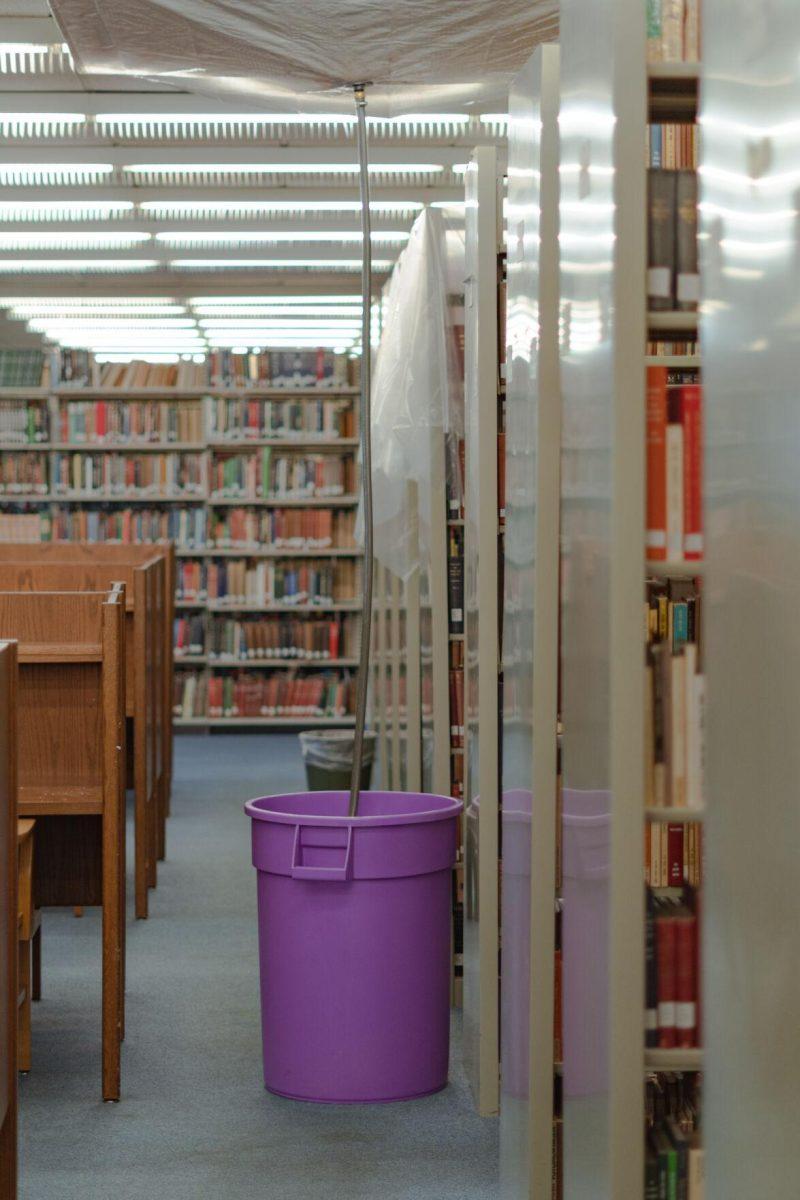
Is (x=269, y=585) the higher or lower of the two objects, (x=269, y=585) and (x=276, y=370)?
the lower

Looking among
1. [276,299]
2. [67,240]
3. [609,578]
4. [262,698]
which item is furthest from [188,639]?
[609,578]

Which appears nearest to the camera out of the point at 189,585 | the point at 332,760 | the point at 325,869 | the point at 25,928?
the point at 325,869

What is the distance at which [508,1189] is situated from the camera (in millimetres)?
2488

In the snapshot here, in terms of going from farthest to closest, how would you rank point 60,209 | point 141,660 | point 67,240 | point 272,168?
1. point 67,240
2. point 60,209
3. point 272,168
4. point 141,660

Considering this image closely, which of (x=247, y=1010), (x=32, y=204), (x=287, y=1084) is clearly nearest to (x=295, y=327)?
(x=32, y=204)

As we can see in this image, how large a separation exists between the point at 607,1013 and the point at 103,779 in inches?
60.1

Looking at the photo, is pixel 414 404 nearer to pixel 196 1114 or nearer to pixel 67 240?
pixel 196 1114

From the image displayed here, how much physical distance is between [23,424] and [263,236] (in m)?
2.83

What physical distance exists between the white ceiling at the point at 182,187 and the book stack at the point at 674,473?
2276mm

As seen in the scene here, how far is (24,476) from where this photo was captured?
31.3 ft

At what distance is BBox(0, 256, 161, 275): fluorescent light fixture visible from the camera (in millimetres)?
8227

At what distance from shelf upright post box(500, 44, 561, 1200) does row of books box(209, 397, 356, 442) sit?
22.5 feet

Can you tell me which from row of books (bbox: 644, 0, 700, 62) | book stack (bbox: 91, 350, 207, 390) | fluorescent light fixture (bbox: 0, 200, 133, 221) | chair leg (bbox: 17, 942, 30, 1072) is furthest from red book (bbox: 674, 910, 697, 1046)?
book stack (bbox: 91, 350, 207, 390)

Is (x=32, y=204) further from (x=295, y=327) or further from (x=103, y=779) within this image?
(x=103, y=779)
